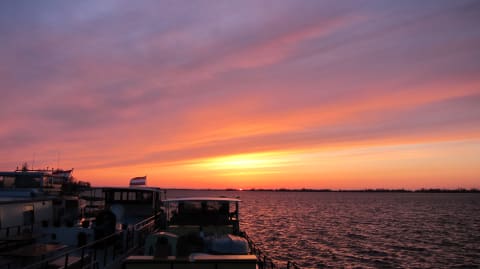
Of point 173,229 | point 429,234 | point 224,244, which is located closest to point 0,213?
point 173,229

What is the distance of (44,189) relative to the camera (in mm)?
30188

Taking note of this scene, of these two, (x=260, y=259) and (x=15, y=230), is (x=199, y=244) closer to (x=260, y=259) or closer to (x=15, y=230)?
(x=260, y=259)

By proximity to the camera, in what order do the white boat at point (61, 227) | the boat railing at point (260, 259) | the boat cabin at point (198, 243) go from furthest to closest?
the white boat at point (61, 227) < the boat railing at point (260, 259) < the boat cabin at point (198, 243)

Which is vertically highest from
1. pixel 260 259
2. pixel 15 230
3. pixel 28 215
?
pixel 28 215

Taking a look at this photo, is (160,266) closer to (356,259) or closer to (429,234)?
(356,259)

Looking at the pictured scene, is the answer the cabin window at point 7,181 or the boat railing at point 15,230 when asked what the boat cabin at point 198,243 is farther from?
the cabin window at point 7,181

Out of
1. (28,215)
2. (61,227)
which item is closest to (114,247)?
(61,227)

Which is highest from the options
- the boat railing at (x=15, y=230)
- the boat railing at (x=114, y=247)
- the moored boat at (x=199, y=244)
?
the moored boat at (x=199, y=244)

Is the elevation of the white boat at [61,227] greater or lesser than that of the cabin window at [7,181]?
lesser

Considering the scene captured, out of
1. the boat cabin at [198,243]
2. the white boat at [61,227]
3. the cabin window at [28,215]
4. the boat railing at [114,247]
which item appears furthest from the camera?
the cabin window at [28,215]

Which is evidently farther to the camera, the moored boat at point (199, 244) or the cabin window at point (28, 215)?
the cabin window at point (28, 215)

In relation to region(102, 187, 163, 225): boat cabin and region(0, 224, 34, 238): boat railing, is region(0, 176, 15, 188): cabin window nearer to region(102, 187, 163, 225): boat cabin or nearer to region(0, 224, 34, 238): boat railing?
region(102, 187, 163, 225): boat cabin

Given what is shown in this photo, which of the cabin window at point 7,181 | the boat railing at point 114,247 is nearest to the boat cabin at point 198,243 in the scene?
the boat railing at point 114,247

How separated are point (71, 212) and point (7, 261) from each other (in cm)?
1561
